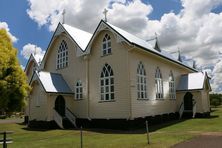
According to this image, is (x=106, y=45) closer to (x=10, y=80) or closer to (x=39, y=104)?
(x=39, y=104)

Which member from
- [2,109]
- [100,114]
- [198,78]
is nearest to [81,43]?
[100,114]

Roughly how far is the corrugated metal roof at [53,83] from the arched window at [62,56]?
4.80ft

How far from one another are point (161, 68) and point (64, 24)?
12.4m

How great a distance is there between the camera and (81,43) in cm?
2769

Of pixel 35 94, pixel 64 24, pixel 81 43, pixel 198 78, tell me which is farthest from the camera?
pixel 198 78

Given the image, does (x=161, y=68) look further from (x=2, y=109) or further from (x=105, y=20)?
(x=2, y=109)

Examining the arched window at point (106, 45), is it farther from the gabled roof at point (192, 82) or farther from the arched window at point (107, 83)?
the gabled roof at point (192, 82)

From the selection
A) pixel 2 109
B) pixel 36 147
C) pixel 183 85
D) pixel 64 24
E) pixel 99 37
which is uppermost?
pixel 64 24

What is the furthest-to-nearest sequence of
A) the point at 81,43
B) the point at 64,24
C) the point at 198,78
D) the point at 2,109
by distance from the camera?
1. the point at 198,78
2. the point at 64,24
3. the point at 81,43
4. the point at 2,109

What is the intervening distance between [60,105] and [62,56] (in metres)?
5.97

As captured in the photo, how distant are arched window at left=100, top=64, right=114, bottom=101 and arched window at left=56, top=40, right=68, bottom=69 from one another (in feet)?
20.0

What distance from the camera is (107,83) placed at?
2392 centimetres

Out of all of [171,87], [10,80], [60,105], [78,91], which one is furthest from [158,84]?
[10,80]

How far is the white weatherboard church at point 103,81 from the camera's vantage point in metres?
22.8
